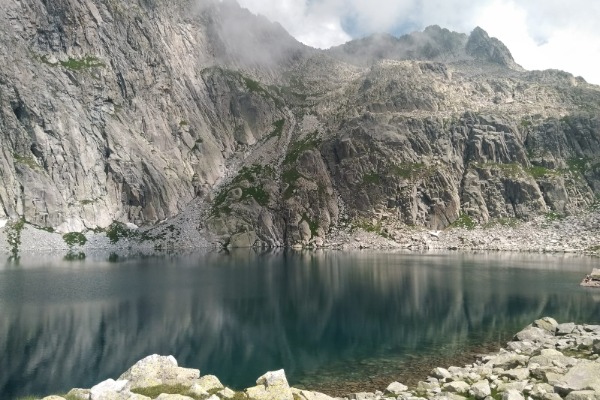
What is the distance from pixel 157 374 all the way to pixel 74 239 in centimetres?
17087

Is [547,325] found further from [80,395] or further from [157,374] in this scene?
[80,395]

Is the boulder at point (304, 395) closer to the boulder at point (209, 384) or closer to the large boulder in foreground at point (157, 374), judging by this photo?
the boulder at point (209, 384)

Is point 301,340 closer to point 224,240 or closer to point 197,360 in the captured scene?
point 197,360

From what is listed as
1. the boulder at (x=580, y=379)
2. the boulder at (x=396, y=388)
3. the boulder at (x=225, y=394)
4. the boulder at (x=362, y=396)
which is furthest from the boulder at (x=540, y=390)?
the boulder at (x=225, y=394)

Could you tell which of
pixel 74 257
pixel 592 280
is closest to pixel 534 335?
pixel 592 280

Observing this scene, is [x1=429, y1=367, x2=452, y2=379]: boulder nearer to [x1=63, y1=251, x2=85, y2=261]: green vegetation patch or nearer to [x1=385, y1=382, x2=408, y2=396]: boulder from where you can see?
[x1=385, y1=382, x2=408, y2=396]: boulder

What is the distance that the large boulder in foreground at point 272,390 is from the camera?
21766mm

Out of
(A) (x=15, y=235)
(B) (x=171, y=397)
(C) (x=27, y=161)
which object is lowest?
(B) (x=171, y=397)

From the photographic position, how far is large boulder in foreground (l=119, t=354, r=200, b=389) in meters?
22.3

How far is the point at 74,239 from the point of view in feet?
568

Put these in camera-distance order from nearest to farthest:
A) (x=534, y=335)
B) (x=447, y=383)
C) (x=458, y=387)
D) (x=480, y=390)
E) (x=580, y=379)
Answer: (x=580, y=379) < (x=480, y=390) < (x=458, y=387) < (x=447, y=383) < (x=534, y=335)

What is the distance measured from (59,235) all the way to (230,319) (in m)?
141

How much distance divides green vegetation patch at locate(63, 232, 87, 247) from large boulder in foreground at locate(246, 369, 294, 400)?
17006 cm

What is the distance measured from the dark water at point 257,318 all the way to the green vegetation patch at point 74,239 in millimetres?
70975
